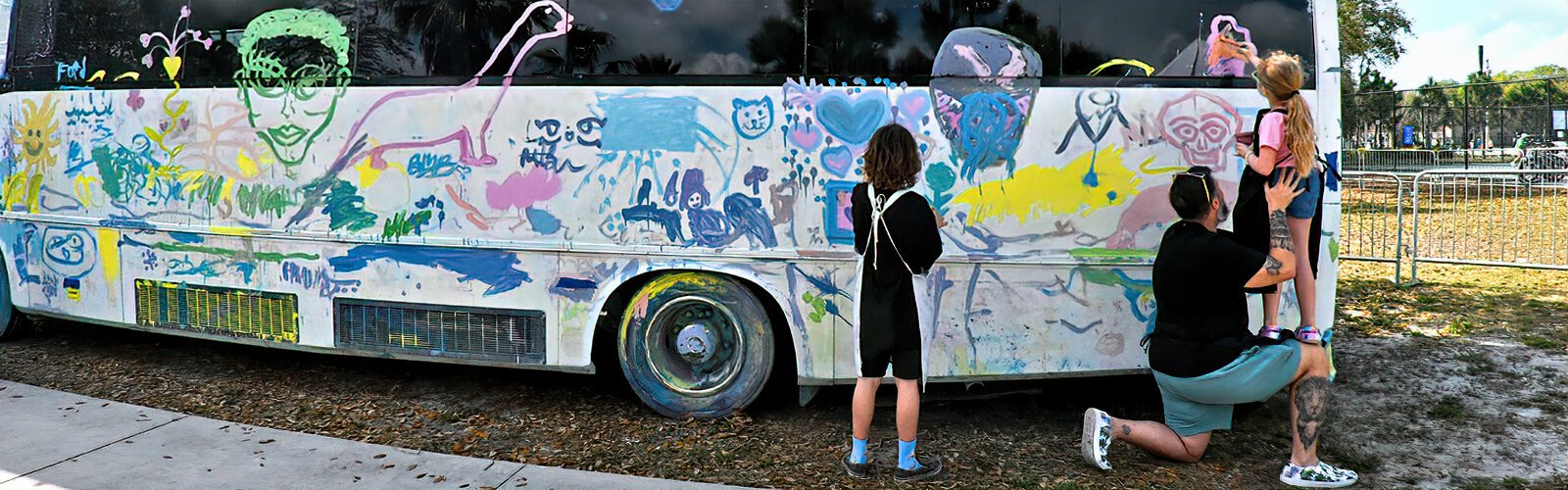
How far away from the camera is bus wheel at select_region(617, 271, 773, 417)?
5.57m

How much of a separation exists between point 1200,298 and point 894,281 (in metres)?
1.21

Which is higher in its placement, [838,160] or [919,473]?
[838,160]

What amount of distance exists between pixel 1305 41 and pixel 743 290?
2786 mm

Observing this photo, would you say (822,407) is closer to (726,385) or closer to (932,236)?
(726,385)

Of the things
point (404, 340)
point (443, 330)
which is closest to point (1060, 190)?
point (443, 330)

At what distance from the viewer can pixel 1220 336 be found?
458cm

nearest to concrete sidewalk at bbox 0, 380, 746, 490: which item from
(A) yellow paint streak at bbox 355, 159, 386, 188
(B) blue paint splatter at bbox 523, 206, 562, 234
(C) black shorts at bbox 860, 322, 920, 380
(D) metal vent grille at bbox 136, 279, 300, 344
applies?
(D) metal vent grille at bbox 136, 279, 300, 344

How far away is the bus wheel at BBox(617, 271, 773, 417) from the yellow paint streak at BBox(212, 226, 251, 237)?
2247 millimetres

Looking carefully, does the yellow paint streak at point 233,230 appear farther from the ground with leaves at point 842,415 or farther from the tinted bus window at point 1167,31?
the tinted bus window at point 1167,31

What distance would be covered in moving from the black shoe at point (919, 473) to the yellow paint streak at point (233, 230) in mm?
3838

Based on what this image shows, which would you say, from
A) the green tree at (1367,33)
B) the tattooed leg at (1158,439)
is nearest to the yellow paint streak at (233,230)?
the tattooed leg at (1158,439)

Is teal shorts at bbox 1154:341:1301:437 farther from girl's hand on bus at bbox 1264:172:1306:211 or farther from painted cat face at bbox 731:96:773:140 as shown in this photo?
painted cat face at bbox 731:96:773:140

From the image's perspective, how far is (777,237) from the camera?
5.39 meters

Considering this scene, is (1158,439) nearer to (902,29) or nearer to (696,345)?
(902,29)
